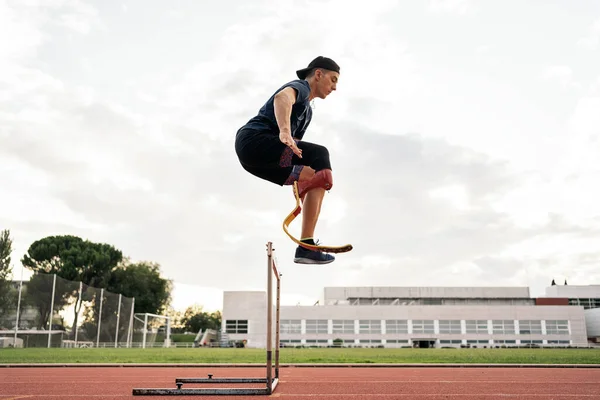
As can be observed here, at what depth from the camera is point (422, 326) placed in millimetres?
84750

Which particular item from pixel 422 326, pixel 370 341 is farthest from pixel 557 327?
pixel 370 341

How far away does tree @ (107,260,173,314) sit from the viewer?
66000mm

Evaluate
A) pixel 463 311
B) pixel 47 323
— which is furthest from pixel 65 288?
pixel 463 311

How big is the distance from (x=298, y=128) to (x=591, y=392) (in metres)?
5.60

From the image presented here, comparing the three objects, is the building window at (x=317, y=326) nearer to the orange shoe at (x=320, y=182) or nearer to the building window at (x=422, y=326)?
the building window at (x=422, y=326)

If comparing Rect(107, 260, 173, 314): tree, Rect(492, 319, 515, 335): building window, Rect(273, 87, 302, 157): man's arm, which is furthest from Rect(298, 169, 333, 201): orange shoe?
Rect(492, 319, 515, 335): building window

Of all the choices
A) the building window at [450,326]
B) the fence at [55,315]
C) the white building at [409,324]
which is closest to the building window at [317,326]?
the white building at [409,324]

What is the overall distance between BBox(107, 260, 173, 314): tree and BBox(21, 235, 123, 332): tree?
1982mm

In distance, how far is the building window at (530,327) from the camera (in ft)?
277

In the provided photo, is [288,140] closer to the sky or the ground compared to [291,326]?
closer to the sky

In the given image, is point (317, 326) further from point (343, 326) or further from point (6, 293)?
point (6, 293)

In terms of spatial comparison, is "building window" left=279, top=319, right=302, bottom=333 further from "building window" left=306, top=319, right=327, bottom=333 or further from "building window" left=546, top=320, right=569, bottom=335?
"building window" left=546, top=320, right=569, bottom=335

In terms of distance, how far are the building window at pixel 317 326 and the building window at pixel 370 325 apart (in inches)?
221

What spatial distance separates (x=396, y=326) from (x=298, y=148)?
84.1 m
